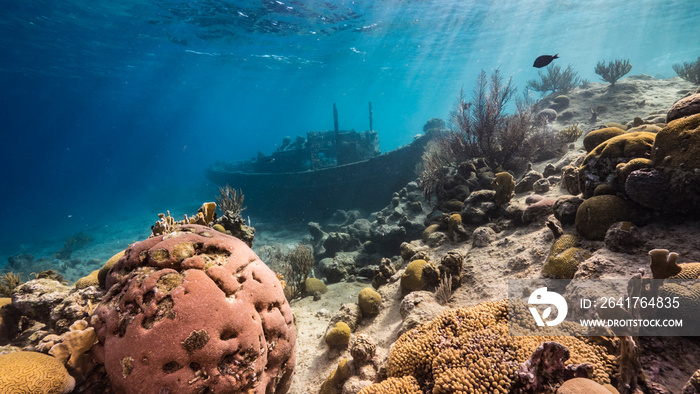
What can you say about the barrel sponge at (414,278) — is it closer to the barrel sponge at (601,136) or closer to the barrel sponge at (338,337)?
the barrel sponge at (338,337)

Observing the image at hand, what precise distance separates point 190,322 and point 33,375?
4.42 feet

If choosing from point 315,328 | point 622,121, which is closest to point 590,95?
point 622,121

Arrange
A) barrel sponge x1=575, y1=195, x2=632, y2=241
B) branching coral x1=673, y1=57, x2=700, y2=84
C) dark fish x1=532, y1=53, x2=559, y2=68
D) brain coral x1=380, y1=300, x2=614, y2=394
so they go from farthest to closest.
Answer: branching coral x1=673, y1=57, x2=700, y2=84
dark fish x1=532, y1=53, x2=559, y2=68
barrel sponge x1=575, y1=195, x2=632, y2=241
brain coral x1=380, y1=300, x2=614, y2=394

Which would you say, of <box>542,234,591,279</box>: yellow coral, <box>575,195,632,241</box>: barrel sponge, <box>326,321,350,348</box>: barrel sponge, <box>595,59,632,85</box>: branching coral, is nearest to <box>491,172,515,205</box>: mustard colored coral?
<box>575,195,632,241</box>: barrel sponge

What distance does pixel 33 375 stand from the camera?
210 cm

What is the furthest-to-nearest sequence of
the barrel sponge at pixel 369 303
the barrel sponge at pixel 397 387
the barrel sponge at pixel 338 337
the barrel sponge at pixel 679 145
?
the barrel sponge at pixel 369 303
the barrel sponge at pixel 338 337
the barrel sponge at pixel 679 145
the barrel sponge at pixel 397 387

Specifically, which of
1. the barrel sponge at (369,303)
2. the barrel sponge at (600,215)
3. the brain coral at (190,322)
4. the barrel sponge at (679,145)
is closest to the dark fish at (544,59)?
the barrel sponge at (679,145)

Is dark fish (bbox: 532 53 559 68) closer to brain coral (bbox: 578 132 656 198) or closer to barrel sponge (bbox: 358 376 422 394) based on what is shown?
brain coral (bbox: 578 132 656 198)

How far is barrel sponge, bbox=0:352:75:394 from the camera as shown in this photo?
2000mm

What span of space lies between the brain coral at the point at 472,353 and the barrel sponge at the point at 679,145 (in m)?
2.74

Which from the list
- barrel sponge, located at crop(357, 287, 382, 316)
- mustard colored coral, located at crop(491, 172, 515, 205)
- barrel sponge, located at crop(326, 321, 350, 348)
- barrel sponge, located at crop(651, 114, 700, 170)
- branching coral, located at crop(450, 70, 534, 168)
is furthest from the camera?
branching coral, located at crop(450, 70, 534, 168)

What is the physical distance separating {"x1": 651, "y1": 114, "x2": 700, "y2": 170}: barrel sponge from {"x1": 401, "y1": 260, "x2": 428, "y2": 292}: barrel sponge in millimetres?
3631

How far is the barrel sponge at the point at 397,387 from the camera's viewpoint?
2.59 metres

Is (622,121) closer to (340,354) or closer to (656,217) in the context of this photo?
(656,217)
